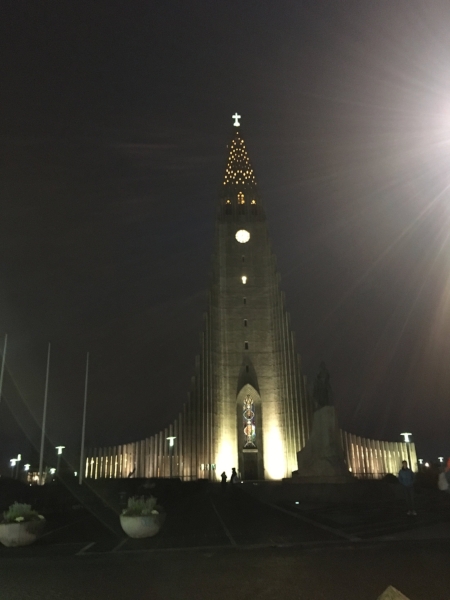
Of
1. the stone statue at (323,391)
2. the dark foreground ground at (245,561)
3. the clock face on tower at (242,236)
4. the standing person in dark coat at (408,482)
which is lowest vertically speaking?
the dark foreground ground at (245,561)

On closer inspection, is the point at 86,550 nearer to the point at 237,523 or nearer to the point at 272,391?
the point at 237,523

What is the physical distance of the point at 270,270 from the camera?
46.7 m

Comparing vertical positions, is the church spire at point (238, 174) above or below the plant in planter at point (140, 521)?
above

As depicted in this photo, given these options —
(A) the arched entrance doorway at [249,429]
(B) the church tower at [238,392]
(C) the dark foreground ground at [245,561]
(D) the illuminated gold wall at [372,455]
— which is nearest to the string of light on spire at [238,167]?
(B) the church tower at [238,392]

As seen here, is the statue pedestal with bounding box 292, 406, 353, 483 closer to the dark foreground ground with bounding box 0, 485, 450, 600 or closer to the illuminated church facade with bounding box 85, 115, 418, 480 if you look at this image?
the dark foreground ground with bounding box 0, 485, 450, 600

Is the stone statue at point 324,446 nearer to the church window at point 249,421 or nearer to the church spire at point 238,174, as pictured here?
the church window at point 249,421

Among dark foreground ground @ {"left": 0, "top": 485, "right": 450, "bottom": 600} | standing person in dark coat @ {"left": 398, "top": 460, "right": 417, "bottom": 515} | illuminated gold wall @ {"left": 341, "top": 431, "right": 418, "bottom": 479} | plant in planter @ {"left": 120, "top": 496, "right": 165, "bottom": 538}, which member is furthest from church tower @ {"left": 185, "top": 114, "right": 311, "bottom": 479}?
plant in planter @ {"left": 120, "top": 496, "right": 165, "bottom": 538}

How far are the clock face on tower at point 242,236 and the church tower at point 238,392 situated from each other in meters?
0.11

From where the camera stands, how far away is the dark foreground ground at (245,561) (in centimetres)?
514

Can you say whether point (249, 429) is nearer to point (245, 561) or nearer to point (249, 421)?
point (249, 421)

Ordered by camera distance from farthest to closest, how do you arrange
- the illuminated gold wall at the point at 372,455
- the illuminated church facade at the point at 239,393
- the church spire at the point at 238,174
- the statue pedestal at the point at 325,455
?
the church spire at the point at 238,174, the illuminated gold wall at the point at 372,455, the illuminated church facade at the point at 239,393, the statue pedestal at the point at 325,455

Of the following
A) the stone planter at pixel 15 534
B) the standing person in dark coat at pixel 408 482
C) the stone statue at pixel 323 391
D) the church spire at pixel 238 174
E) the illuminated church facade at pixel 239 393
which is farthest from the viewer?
the church spire at pixel 238 174

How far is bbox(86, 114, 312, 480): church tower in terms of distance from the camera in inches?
1581

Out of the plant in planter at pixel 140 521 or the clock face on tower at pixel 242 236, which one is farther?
the clock face on tower at pixel 242 236
